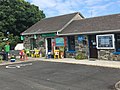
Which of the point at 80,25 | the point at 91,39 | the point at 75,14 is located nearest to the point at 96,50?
the point at 91,39

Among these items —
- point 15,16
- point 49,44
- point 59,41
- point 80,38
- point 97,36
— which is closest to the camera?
point 97,36

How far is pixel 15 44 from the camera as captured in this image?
31469 millimetres

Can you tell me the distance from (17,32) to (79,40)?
1524 cm

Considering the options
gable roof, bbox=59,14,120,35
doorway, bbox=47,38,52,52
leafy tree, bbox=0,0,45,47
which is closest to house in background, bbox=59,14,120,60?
gable roof, bbox=59,14,120,35

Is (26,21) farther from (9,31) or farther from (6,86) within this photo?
(6,86)

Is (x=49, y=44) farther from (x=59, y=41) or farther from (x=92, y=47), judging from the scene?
(x=92, y=47)

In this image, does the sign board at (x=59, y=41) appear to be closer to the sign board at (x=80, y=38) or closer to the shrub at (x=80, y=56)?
the sign board at (x=80, y=38)

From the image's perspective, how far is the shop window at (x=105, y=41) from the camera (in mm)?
17531

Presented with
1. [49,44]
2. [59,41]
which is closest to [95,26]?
[59,41]

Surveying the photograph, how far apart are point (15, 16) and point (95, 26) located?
1642 cm

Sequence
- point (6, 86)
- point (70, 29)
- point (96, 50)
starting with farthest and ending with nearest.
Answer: point (70, 29) → point (96, 50) → point (6, 86)

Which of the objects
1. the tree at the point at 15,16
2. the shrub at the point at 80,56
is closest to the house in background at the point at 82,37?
the shrub at the point at 80,56

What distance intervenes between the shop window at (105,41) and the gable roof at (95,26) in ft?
1.71

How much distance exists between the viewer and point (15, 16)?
32.5 m
